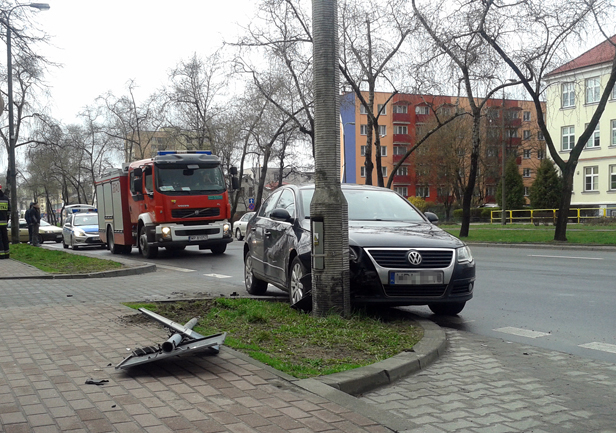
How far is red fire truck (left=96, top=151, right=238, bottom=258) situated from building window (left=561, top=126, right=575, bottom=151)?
143 ft

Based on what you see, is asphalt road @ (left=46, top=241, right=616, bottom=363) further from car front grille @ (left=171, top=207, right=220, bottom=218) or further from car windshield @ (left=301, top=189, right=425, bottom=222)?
car front grille @ (left=171, top=207, right=220, bottom=218)

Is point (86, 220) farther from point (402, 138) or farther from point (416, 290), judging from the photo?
point (402, 138)

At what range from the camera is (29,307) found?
827cm

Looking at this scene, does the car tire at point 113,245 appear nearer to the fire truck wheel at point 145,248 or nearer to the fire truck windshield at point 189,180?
the fire truck wheel at point 145,248

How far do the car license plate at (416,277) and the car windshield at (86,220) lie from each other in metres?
25.2

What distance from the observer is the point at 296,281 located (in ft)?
25.9

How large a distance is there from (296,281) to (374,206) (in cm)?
171

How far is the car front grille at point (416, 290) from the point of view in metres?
7.12

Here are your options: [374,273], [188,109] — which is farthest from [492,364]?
[188,109]

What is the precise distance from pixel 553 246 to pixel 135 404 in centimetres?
2018

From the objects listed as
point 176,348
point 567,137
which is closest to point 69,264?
point 176,348

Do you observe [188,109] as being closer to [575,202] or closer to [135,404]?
[575,202]

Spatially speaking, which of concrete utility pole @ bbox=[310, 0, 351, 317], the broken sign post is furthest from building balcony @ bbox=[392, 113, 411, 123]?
the broken sign post

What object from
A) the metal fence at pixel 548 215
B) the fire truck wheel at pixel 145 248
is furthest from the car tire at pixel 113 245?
the metal fence at pixel 548 215
